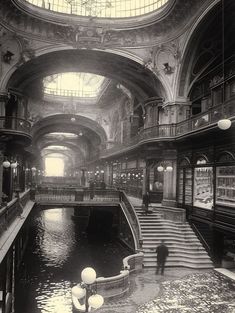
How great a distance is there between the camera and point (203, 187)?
17.0 metres

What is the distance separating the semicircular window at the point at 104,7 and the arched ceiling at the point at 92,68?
8.44 feet

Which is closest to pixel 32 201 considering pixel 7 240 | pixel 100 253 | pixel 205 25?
pixel 100 253

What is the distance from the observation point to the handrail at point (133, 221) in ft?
52.0

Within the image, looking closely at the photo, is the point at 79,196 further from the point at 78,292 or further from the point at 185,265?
the point at 78,292

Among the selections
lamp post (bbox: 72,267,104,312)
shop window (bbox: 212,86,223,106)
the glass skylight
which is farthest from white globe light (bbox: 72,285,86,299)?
the glass skylight

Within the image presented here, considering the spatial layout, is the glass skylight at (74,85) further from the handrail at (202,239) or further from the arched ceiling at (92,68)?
the handrail at (202,239)

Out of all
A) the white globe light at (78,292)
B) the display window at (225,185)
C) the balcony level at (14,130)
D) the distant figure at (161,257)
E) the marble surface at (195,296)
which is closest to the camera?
the white globe light at (78,292)

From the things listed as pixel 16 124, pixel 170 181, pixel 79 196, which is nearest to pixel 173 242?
pixel 170 181

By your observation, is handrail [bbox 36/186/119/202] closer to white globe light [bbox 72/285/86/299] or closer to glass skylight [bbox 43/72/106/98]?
Result: white globe light [bbox 72/285/86/299]

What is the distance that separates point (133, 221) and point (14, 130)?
836cm

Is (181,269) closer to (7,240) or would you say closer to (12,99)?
(7,240)

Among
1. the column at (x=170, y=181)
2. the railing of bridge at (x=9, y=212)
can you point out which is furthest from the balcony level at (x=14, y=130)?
the column at (x=170, y=181)

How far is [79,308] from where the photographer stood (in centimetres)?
938

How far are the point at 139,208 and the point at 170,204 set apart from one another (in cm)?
198
